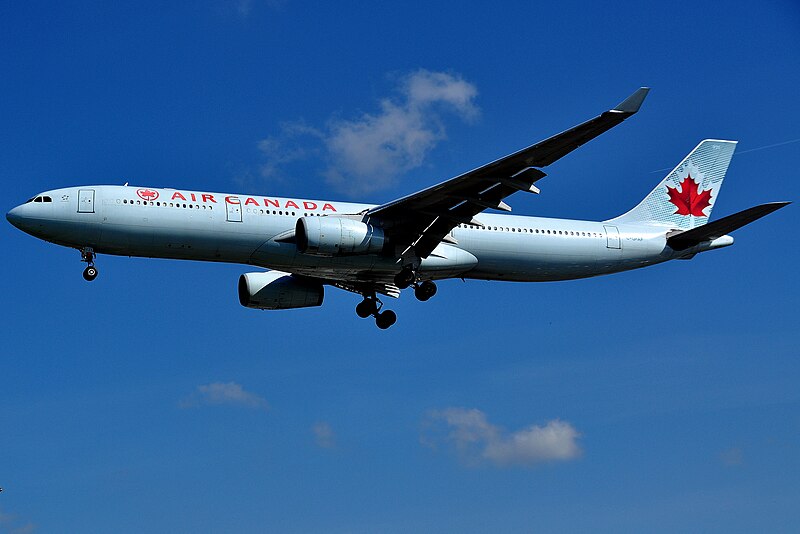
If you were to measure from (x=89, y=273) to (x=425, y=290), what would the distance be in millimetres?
12098

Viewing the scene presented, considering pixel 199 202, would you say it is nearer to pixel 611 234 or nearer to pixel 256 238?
pixel 256 238

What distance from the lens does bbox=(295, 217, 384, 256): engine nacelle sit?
3569 cm

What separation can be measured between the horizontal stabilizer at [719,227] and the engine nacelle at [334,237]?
1326 centimetres

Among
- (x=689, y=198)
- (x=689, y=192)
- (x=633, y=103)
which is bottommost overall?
(x=633, y=103)

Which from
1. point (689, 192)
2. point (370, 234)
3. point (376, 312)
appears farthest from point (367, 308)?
point (689, 192)

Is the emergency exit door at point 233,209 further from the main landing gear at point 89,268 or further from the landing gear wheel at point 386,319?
the landing gear wheel at point 386,319

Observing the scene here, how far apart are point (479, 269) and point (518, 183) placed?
5.73 m

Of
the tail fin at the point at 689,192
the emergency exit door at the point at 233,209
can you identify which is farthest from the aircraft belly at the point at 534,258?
the emergency exit door at the point at 233,209

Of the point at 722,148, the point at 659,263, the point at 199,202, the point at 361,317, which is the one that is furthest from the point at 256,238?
the point at 722,148

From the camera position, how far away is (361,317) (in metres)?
43.7

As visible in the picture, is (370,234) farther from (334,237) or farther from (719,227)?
(719,227)

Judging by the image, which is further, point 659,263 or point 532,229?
point 659,263

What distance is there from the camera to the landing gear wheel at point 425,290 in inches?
1594

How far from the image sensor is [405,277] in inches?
1532
